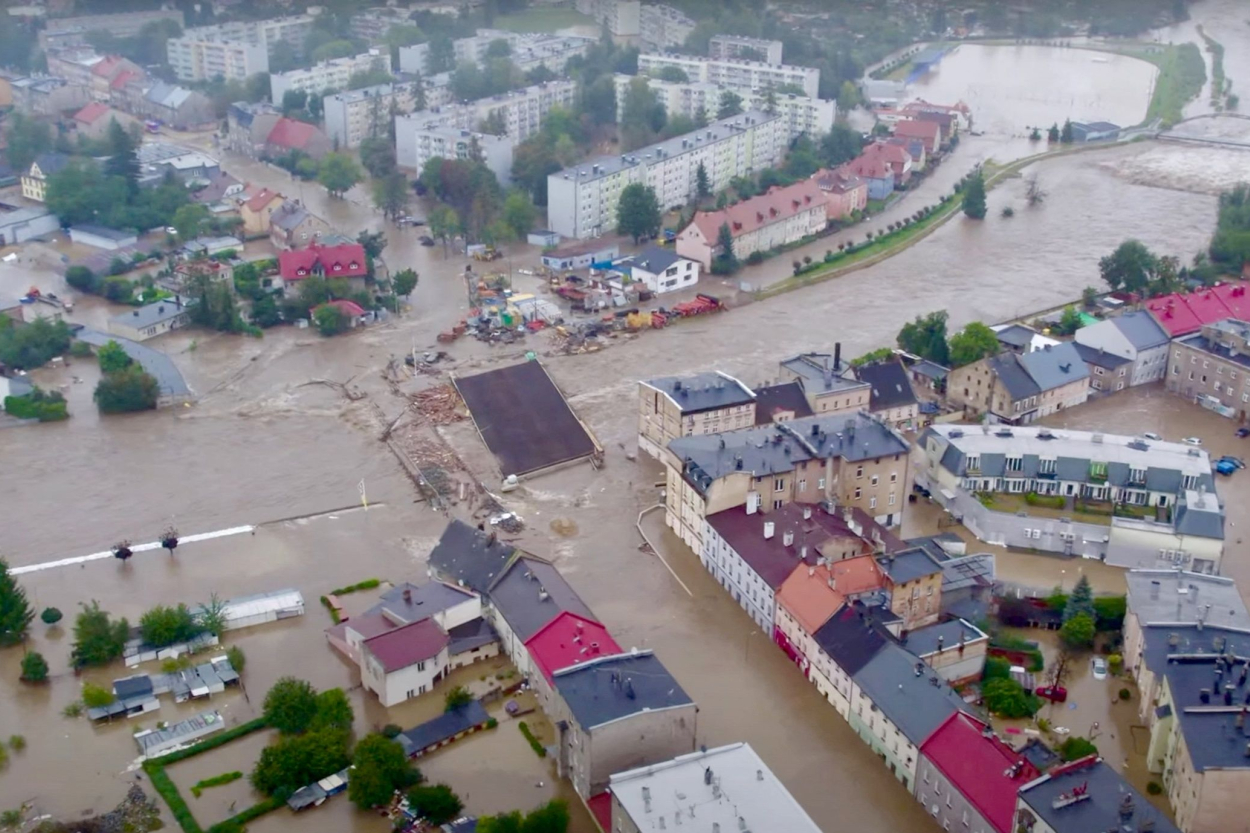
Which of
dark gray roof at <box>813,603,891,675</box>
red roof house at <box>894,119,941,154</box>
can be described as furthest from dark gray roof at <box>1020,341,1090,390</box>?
red roof house at <box>894,119,941,154</box>

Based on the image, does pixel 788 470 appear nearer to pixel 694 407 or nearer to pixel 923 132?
pixel 694 407

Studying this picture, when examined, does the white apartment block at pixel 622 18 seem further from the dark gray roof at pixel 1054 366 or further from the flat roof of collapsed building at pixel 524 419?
the dark gray roof at pixel 1054 366

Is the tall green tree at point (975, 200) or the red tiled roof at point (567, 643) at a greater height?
the tall green tree at point (975, 200)

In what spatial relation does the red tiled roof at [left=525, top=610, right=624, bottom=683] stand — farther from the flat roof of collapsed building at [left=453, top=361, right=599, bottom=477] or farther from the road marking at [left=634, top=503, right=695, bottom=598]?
the flat roof of collapsed building at [left=453, top=361, right=599, bottom=477]

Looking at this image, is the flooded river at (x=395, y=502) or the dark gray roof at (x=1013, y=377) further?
the dark gray roof at (x=1013, y=377)

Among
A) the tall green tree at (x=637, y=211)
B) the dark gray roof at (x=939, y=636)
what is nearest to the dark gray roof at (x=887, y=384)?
the dark gray roof at (x=939, y=636)

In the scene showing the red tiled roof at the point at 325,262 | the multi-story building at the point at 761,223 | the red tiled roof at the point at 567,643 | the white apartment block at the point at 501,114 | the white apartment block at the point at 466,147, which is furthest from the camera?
the white apartment block at the point at 501,114

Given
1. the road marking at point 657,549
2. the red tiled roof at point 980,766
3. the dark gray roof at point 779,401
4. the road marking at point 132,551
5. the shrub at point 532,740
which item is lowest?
the road marking at point 132,551
